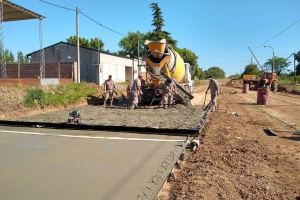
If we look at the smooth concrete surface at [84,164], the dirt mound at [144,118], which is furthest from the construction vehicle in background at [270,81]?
the smooth concrete surface at [84,164]

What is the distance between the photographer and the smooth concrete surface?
302cm

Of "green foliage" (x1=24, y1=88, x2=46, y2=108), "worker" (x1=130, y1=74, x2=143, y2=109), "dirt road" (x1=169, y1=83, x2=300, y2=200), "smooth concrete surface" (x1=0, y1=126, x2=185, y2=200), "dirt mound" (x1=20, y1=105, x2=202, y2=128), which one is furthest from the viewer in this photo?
"worker" (x1=130, y1=74, x2=143, y2=109)

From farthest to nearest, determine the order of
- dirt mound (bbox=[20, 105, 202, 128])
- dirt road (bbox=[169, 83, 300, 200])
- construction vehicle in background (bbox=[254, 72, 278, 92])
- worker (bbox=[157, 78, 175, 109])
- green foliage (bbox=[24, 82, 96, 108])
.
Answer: construction vehicle in background (bbox=[254, 72, 278, 92])
green foliage (bbox=[24, 82, 96, 108])
worker (bbox=[157, 78, 175, 109])
dirt mound (bbox=[20, 105, 202, 128])
dirt road (bbox=[169, 83, 300, 200])

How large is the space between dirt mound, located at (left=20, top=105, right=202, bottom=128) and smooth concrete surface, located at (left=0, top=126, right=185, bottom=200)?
1.61 m

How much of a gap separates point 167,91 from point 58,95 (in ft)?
19.1

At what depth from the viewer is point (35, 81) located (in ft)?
45.6

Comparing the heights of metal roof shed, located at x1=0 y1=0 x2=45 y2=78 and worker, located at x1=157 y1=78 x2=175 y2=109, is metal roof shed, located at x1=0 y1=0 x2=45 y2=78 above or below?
above

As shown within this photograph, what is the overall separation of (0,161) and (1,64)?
16587mm

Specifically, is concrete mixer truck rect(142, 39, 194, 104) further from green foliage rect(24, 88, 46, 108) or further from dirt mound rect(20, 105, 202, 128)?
green foliage rect(24, 88, 46, 108)

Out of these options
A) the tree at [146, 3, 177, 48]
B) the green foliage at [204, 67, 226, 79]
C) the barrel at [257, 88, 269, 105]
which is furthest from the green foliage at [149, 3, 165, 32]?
the green foliage at [204, 67, 226, 79]

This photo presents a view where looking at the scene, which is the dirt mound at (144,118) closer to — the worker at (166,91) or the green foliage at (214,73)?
the worker at (166,91)

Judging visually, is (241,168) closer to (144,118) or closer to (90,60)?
(144,118)

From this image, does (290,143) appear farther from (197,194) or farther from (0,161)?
(0,161)

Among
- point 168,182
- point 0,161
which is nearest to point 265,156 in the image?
point 168,182
